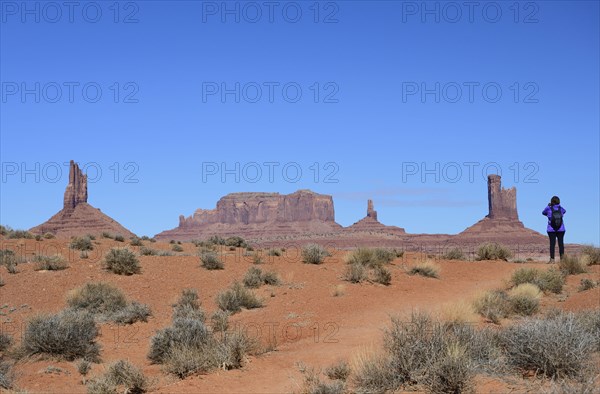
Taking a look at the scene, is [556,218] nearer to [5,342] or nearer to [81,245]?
[5,342]

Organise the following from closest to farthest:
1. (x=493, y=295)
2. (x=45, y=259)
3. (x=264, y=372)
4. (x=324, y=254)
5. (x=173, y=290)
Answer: (x=264, y=372), (x=493, y=295), (x=173, y=290), (x=45, y=259), (x=324, y=254)

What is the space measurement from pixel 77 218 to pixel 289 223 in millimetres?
71610

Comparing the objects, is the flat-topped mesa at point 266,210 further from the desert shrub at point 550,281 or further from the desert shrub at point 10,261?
the desert shrub at point 550,281

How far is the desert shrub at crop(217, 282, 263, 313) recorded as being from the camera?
14584 mm

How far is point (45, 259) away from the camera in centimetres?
1938

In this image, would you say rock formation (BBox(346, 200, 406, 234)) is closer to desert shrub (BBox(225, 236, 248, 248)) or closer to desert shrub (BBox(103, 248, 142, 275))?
desert shrub (BBox(225, 236, 248, 248))

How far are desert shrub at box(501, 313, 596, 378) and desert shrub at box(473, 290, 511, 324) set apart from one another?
400 cm

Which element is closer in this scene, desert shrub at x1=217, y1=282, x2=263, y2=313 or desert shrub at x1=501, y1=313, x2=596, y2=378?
desert shrub at x1=501, y1=313, x2=596, y2=378

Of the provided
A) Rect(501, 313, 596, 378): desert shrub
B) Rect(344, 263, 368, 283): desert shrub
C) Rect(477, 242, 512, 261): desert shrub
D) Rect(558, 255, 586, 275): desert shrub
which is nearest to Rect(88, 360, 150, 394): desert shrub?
Rect(501, 313, 596, 378): desert shrub

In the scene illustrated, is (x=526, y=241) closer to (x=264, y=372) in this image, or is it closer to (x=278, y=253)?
(x=278, y=253)

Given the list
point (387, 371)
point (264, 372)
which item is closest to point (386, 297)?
point (264, 372)

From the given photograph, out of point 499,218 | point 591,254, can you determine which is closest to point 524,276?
point 591,254

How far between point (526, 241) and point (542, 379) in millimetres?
110814

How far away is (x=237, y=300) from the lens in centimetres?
1484
